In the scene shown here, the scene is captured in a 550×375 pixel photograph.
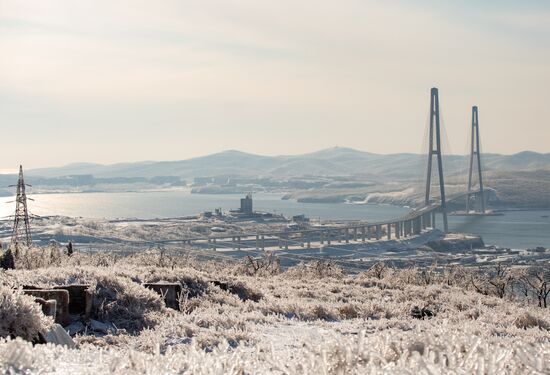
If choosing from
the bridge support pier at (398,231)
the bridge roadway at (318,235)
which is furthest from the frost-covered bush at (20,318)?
the bridge support pier at (398,231)

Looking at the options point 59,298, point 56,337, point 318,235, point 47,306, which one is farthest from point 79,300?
point 318,235

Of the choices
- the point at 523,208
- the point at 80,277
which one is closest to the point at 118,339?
the point at 80,277

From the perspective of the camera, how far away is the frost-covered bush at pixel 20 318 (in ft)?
23.8

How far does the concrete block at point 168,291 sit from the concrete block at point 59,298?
2.18 meters

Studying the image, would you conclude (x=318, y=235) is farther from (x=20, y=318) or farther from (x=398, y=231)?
(x=20, y=318)

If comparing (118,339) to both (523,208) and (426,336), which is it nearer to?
(426,336)

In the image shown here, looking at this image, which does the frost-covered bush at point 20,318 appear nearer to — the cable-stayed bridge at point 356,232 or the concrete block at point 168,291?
the concrete block at point 168,291

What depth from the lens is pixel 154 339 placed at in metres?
8.55

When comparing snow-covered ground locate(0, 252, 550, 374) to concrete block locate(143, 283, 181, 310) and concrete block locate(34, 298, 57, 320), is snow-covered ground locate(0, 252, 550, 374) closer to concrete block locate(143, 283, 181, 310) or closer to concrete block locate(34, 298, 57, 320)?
concrete block locate(143, 283, 181, 310)

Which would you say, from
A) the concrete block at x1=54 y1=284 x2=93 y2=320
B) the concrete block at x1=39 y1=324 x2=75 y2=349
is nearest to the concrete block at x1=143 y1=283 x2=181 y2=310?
the concrete block at x1=54 y1=284 x2=93 y2=320

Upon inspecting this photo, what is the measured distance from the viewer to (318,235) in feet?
308

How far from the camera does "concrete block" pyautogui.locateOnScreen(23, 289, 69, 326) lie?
31.0ft

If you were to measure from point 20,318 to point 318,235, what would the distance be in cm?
8698

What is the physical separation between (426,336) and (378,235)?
89902 mm
